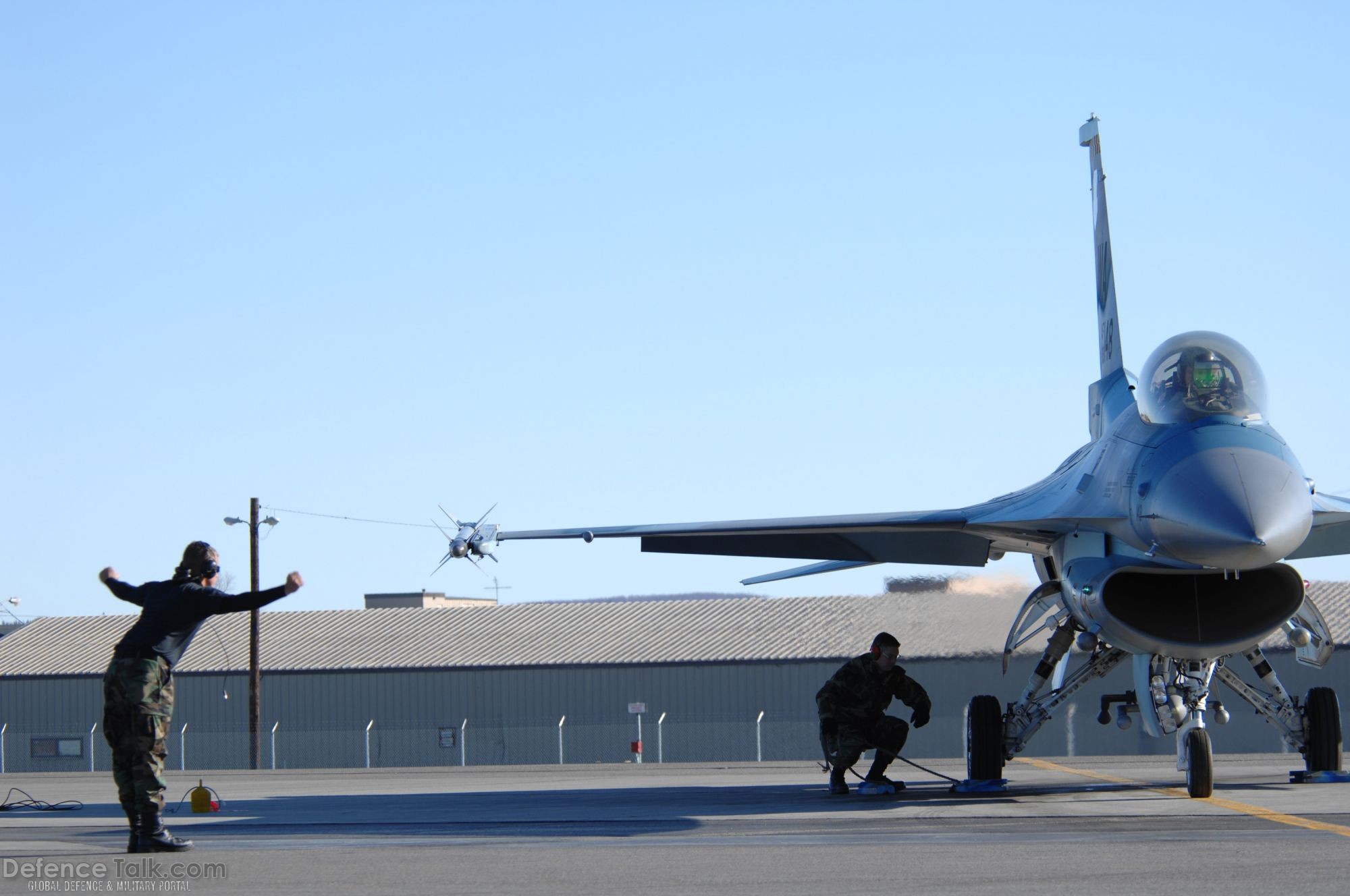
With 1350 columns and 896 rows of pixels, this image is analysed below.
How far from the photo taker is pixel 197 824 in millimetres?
11734

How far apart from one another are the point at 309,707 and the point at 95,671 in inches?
289

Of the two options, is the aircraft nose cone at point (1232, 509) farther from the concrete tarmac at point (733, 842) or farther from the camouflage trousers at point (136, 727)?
the camouflage trousers at point (136, 727)

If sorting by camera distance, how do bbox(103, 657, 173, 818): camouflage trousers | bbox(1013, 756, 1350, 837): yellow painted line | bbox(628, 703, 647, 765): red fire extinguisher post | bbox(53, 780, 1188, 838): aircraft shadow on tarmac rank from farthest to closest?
bbox(628, 703, 647, 765): red fire extinguisher post
bbox(53, 780, 1188, 838): aircraft shadow on tarmac
bbox(1013, 756, 1350, 837): yellow painted line
bbox(103, 657, 173, 818): camouflage trousers

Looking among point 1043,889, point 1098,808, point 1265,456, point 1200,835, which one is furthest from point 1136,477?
point 1043,889

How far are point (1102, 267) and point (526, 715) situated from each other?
3235 centimetres

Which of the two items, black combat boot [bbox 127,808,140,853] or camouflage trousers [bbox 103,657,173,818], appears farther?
black combat boot [bbox 127,808,140,853]

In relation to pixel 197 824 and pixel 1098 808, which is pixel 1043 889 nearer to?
pixel 1098 808

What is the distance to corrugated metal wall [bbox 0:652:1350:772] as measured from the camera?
39156 millimetres

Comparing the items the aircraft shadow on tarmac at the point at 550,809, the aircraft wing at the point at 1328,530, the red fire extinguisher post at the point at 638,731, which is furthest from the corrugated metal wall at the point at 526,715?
the aircraft wing at the point at 1328,530

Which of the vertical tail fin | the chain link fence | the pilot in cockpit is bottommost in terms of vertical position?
the chain link fence

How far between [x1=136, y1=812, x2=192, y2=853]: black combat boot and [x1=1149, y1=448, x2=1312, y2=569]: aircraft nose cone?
21.9 ft

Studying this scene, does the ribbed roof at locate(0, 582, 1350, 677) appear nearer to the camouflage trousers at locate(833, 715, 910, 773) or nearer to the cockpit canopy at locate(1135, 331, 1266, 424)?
the camouflage trousers at locate(833, 715, 910, 773)

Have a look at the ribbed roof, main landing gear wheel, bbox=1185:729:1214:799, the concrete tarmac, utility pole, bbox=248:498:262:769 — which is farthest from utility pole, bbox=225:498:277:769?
main landing gear wheel, bbox=1185:729:1214:799

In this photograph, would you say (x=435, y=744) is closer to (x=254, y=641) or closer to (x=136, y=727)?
(x=254, y=641)
